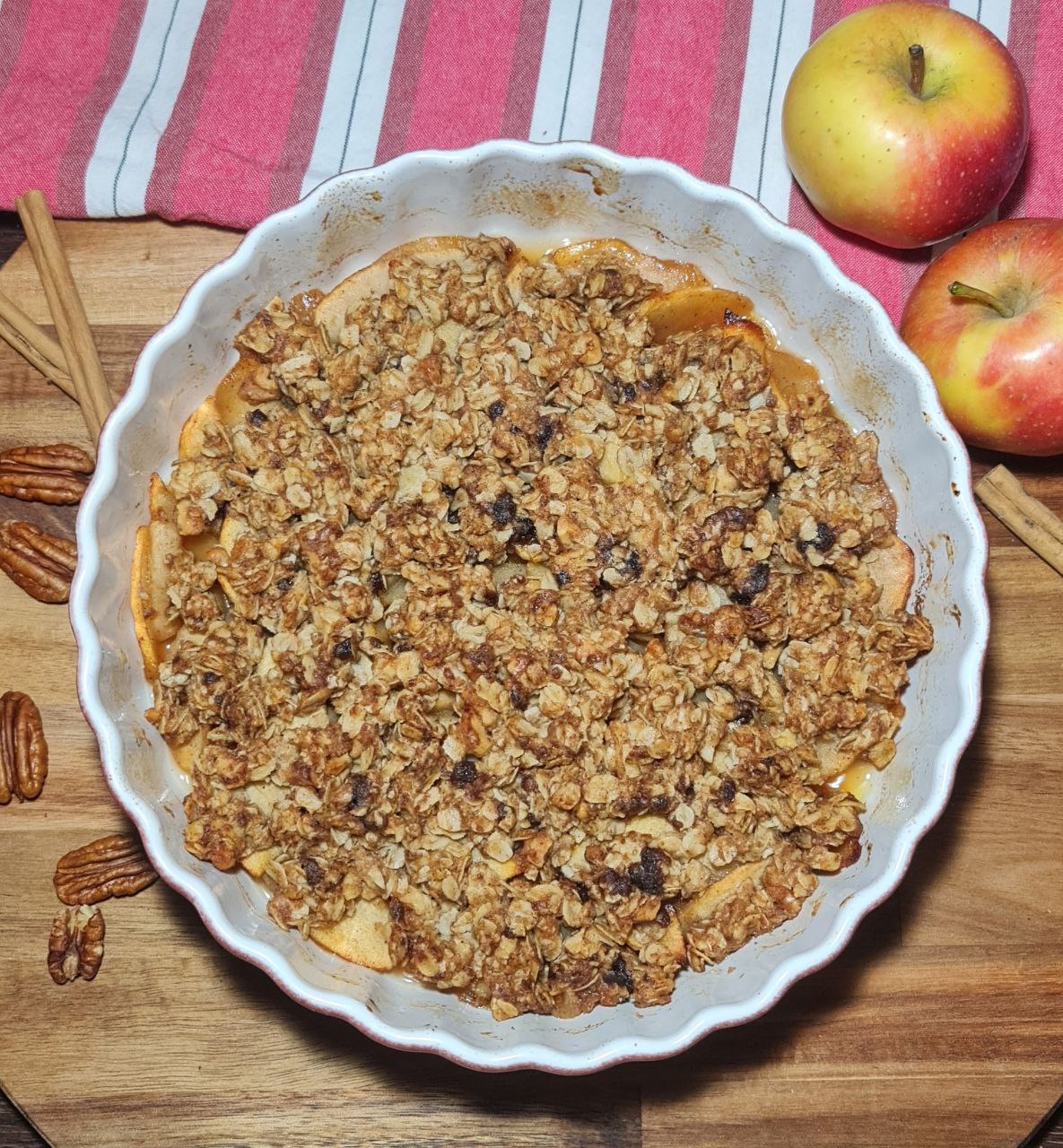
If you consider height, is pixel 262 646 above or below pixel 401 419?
below

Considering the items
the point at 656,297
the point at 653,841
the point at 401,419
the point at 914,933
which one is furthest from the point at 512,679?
the point at 914,933

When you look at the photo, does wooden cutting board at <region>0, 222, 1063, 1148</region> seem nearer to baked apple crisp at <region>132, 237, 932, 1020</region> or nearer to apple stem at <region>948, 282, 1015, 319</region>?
baked apple crisp at <region>132, 237, 932, 1020</region>

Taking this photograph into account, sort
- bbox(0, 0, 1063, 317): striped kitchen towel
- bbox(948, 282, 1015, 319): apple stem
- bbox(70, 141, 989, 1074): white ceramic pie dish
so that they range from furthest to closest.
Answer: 1. bbox(0, 0, 1063, 317): striped kitchen towel
2. bbox(948, 282, 1015, 319): apple stem
3. bbox(70, 141, 989, 1074): white ceramic pie dish

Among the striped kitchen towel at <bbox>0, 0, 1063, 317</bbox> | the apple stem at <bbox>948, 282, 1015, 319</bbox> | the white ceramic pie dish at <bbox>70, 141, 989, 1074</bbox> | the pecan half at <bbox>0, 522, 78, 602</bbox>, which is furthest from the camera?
the striped kitchen towel at <bbox>0, 0, 1063, 317</bbox>

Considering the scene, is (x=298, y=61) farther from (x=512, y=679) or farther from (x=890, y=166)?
(x=512, y=679)

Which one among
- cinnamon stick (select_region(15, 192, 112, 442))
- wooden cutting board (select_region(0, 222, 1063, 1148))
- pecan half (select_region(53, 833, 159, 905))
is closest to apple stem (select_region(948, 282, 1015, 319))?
wooden cutting board (select_region(0, 222, 1063, 1148))

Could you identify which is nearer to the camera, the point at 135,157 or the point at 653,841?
the point at 653,841
